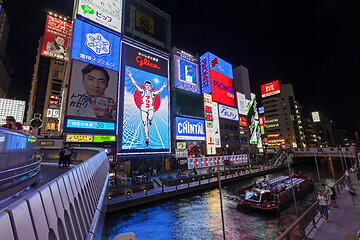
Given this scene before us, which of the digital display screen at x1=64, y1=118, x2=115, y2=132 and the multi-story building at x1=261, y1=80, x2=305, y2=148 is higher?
the multi-story building at x1=261, y1=80, x2=305, y2=148

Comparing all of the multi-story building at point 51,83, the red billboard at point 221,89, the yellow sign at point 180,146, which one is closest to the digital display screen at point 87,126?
the yellow sign at point 180,146

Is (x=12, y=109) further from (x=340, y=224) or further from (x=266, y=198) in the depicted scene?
(x=340, y=224)

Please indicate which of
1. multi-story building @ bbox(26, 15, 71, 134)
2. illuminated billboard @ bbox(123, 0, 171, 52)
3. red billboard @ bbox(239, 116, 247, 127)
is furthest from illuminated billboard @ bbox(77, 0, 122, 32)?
red billboard @ bbox(239, 116, 247, 127)

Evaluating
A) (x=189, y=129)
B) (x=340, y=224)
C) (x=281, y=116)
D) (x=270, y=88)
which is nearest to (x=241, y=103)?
(x=189, y=129)

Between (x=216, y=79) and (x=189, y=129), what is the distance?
22.2 metres

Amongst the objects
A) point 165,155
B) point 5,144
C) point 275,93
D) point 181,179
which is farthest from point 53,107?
point 275,93

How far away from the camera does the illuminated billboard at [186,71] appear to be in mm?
43281

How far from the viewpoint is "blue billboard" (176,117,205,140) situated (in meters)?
39.4

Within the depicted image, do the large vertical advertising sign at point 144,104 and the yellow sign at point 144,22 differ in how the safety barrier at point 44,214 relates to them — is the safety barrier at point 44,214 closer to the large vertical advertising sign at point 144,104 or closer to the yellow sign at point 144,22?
the large vertical advertising sign at point 144,104

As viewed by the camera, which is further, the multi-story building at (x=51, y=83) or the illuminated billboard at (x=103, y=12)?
the multi-story building at (x=51, y=83)

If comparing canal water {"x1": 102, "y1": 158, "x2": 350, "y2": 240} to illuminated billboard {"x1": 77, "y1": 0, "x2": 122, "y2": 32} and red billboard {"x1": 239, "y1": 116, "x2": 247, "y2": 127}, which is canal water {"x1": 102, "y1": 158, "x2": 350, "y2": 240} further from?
red billboard {"x1": 239, "y1": 116, "x2": 247, "y2": 127}

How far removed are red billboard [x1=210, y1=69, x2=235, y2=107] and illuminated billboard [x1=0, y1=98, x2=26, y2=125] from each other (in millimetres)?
86674

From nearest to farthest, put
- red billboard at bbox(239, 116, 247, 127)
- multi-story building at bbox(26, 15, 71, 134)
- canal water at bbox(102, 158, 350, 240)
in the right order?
canal water at bbox(102, 158, 350, 240) → multi-story building at bbox(26, 15, 71, 134) → red billboard at bbox(239, 116, 247, 127)

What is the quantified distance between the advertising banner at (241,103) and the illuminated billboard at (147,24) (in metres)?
31.5
